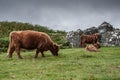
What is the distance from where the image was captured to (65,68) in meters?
27.6

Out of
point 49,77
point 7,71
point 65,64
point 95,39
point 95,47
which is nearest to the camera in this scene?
point 49,77

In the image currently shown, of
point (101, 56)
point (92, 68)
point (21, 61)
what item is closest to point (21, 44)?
point (21, 61)

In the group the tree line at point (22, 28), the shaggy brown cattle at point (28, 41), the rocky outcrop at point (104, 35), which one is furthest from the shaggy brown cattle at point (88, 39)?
the shaggy brown cattle at point (28, 41)

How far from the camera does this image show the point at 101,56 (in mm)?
34812

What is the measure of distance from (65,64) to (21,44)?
6774 millimetres

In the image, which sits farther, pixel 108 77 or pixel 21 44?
pixel 21 44

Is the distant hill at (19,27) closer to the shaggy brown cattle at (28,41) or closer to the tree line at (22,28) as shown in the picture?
the tree line at (22,28)

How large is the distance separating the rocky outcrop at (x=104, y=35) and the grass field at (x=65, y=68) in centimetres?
1185

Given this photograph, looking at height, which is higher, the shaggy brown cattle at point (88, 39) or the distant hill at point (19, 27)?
the distant hill at point (19, 27)

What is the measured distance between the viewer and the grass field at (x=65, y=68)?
80.9ft

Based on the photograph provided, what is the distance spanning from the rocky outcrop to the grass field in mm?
11851

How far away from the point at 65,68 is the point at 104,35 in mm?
22045

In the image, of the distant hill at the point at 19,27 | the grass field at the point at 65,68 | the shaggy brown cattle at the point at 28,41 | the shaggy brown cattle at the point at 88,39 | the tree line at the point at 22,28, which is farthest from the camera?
the distant hill at the point at 19,27

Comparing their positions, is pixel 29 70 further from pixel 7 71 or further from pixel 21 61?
pixel 21 61
